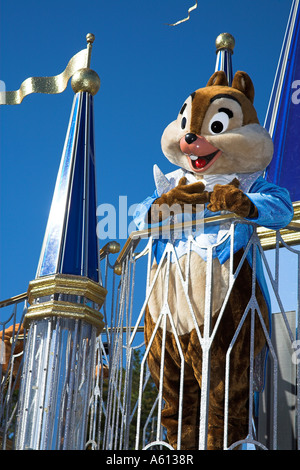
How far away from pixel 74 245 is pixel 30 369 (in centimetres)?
63

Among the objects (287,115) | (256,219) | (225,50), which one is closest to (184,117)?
(256,219)

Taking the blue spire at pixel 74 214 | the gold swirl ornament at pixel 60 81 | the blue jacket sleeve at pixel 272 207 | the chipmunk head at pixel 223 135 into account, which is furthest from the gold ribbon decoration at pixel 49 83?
the blue jacket sleeve at pixel 272 207

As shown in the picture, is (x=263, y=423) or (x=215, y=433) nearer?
(x=215, y=433)

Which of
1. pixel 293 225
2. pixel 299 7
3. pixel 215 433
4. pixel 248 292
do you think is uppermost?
pixel 299 7

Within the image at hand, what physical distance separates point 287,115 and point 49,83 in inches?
87.2

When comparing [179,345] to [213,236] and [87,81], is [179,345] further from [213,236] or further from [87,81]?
[87,81]

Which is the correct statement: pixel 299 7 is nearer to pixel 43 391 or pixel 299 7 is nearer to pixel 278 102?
pixel 278 102

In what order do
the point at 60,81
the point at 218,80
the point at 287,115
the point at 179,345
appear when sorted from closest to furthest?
the point at 179,345 → the point at 60,81 → the point at 218,80 → the point at 287,115

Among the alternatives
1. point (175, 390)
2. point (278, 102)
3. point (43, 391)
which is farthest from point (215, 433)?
point (278, 102)

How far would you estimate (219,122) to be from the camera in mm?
4180

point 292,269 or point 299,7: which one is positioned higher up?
point 299,7

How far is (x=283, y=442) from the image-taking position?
173 inches

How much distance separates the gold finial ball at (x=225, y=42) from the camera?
6035mm

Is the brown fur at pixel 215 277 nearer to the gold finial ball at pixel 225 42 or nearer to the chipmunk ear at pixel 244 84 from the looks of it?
the chipmunk ear at pixel 244 84
